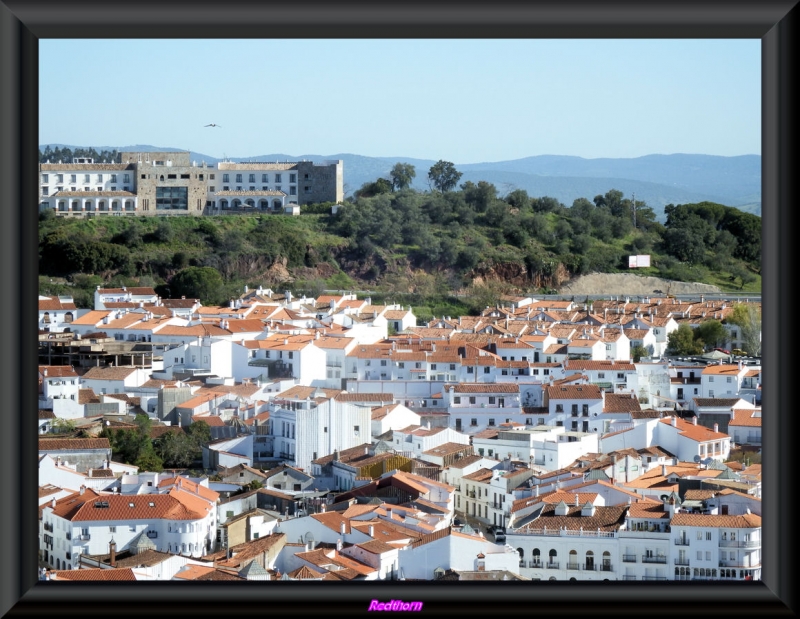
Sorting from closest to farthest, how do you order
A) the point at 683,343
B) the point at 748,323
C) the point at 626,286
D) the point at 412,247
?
→ the point at 748,323 < the point at 683,343 < the point at 412,247 < the point at 626,286

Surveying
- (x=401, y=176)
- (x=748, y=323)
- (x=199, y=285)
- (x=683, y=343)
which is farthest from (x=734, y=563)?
(x=401, y=176)

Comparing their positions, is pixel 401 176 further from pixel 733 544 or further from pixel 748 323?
pixel 733 544

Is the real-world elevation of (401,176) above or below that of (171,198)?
above

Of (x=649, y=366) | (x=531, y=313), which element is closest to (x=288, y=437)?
(x=649, y=366)

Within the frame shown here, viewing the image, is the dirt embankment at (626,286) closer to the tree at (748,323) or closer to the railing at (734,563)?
the tree at (748,323)

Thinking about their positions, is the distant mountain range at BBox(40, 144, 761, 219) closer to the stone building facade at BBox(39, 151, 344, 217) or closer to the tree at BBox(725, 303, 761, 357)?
the stone building facade at BBox(39, 151, 344, 217)
